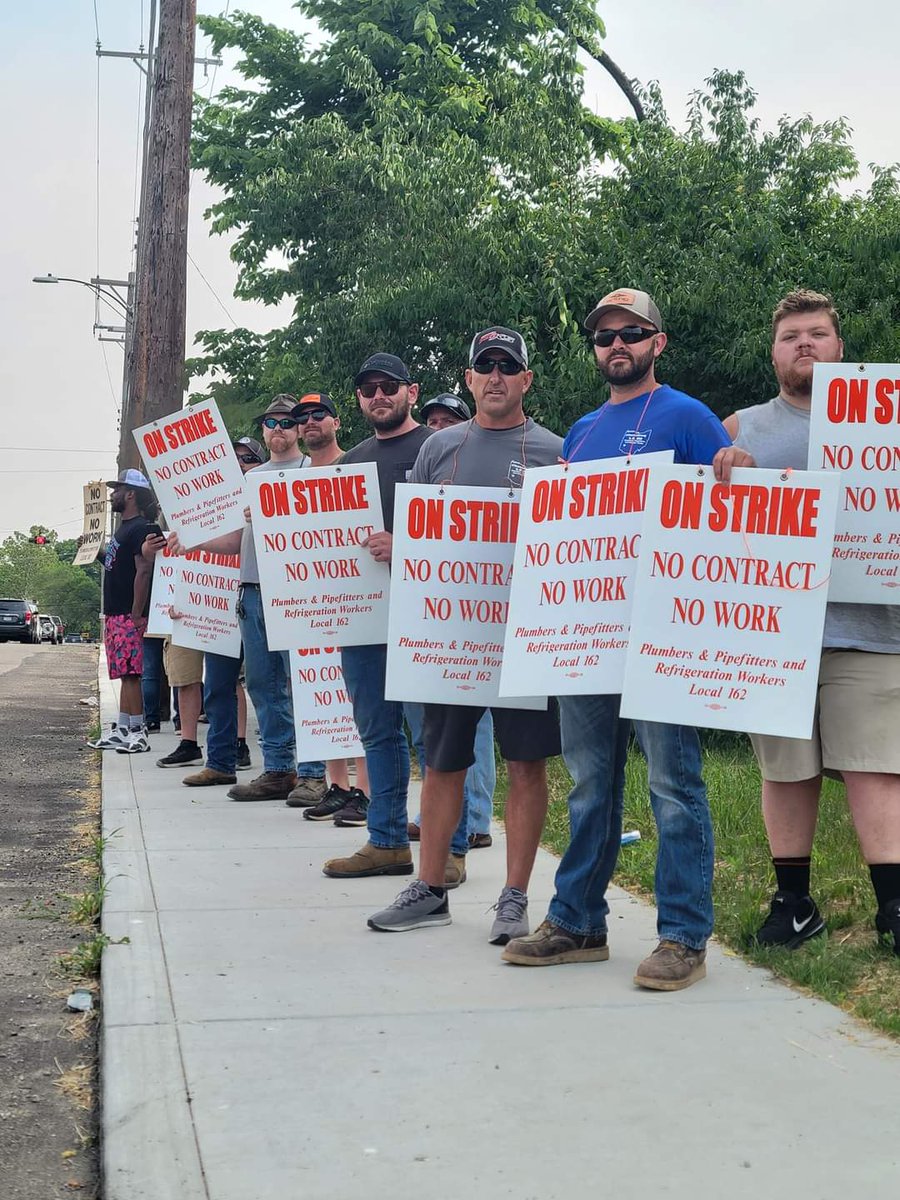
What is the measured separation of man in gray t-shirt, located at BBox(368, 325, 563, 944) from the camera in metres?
5.46

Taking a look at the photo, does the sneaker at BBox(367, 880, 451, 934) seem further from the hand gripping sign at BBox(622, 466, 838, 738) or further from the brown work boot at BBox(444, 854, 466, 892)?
the hand gripping sign at BBox(622, 466, 838, 738)

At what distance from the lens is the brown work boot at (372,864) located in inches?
263

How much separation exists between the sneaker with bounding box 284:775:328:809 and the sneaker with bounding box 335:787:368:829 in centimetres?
52

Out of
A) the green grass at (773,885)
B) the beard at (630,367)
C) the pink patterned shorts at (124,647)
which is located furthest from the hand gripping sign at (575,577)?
the pink patterned shorts at (124,647)

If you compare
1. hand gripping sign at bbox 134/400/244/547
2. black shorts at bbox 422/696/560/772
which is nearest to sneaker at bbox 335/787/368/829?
hand gripping sign at bbox 134/400/244/547

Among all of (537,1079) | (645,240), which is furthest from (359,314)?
(537,1079)

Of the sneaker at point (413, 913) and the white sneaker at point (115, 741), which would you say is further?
the white sneaker at point (115, 741)

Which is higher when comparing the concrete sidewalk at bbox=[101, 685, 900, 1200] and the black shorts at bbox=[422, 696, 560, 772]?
the black shorts at bbox=[422, 696, 560, 772]

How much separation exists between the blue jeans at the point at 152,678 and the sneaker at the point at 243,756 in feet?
10.2

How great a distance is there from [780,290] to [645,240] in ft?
4.62

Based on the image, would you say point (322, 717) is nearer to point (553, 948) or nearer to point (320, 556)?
point (320, 556)

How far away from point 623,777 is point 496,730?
2.55 feet

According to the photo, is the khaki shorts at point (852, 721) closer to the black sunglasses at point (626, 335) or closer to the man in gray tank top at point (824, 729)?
the man in gray tank top at point (824, 729)

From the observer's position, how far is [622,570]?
4.99 metres
